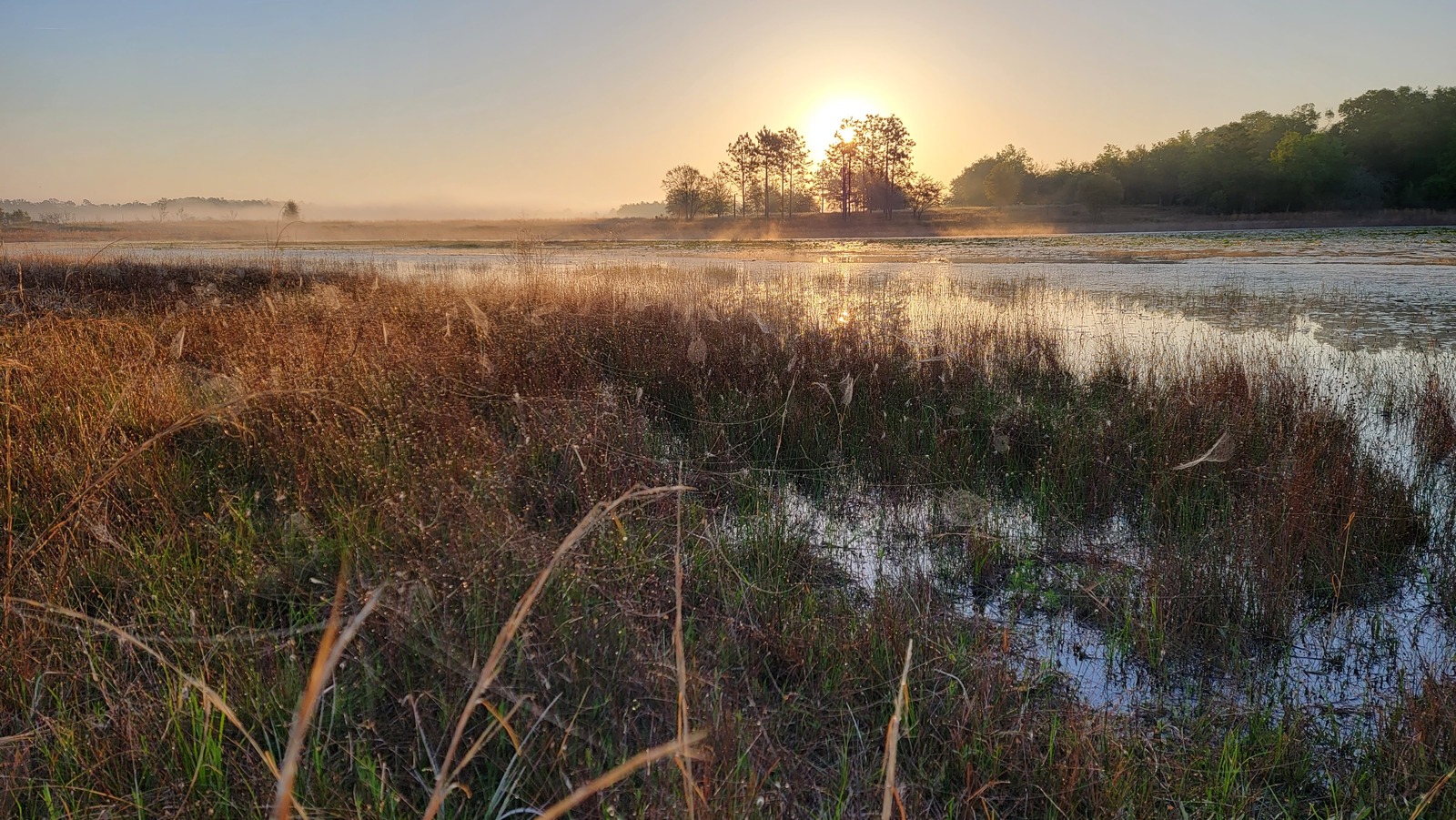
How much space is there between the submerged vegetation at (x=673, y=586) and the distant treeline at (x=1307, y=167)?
67.3m

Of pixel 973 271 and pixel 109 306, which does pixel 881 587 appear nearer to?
pixel 109 306

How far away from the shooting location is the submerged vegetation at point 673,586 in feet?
6.90

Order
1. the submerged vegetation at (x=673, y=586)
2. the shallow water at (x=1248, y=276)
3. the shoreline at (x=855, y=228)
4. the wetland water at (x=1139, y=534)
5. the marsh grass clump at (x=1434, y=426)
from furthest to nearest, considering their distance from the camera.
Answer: the shoreline at (x=855, y=228) < the shallow water at (x=1248, y=276) < the marsh grass clump at (x=1434, y=426) < the wetland water at (x=1139, y=534) < the submerged vegetation at (x=673, y=586)

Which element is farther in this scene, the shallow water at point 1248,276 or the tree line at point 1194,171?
the tree line at point 1194,171

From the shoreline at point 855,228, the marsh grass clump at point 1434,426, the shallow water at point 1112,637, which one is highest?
the shoreline at point 855,228

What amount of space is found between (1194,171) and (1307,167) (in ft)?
26.3

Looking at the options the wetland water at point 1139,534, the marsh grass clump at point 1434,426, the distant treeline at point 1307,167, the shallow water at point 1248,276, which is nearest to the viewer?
the wetland water at point 1139,534

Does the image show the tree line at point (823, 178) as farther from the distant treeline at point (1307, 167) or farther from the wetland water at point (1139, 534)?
the wetland water at point (1139, 534)

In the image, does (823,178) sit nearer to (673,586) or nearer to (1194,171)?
(1194,171)

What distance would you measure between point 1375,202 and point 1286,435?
224 feet

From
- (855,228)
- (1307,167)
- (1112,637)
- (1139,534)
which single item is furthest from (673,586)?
(1307,167)

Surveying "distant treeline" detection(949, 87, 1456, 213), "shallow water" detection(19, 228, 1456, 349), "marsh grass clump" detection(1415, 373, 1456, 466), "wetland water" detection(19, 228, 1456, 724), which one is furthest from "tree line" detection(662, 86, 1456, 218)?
"marsh grass clump" detection(1415, 373, 1456, 466)

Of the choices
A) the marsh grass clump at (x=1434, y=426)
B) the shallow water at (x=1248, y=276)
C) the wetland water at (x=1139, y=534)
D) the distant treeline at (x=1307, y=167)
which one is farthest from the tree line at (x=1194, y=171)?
the marsh grass clump at (x=1434, y=426)

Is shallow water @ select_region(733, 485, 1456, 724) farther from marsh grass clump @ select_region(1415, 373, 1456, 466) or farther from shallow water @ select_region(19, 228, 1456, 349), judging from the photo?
shallow water @ select_region(19, 228, 1456, 349)
